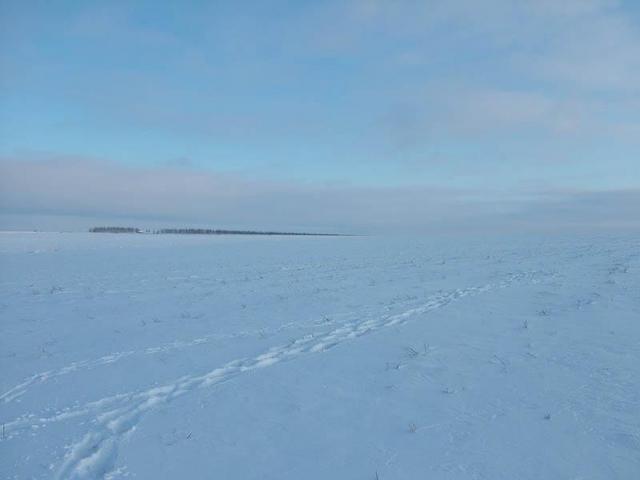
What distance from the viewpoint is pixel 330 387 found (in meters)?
5.93

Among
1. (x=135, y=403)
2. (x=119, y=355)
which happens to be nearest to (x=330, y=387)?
(x=135, y=403)

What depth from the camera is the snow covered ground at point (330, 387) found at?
429cm

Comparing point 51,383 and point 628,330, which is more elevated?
point 628,330

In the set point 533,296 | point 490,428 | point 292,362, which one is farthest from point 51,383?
point 533,296

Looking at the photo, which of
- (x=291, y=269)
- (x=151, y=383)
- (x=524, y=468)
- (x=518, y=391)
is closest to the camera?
(x=524, y=468)

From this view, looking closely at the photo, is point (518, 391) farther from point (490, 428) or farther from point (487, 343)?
point (487, 343)

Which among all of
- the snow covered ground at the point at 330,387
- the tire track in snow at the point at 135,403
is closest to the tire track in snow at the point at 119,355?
the snow covered ground at the point at 330,387

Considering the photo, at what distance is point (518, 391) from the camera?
5492 mm

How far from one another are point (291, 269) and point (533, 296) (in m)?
10.8

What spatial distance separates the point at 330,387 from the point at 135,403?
2425mm

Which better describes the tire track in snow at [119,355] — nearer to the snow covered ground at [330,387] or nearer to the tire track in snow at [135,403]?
the snow covered ground at [330,387]

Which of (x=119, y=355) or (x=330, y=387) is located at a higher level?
(x=330, y=387)

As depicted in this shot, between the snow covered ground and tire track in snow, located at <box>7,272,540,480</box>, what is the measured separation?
25 millimetres

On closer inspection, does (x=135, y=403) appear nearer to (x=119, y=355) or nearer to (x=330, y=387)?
(x=119, y=355)
